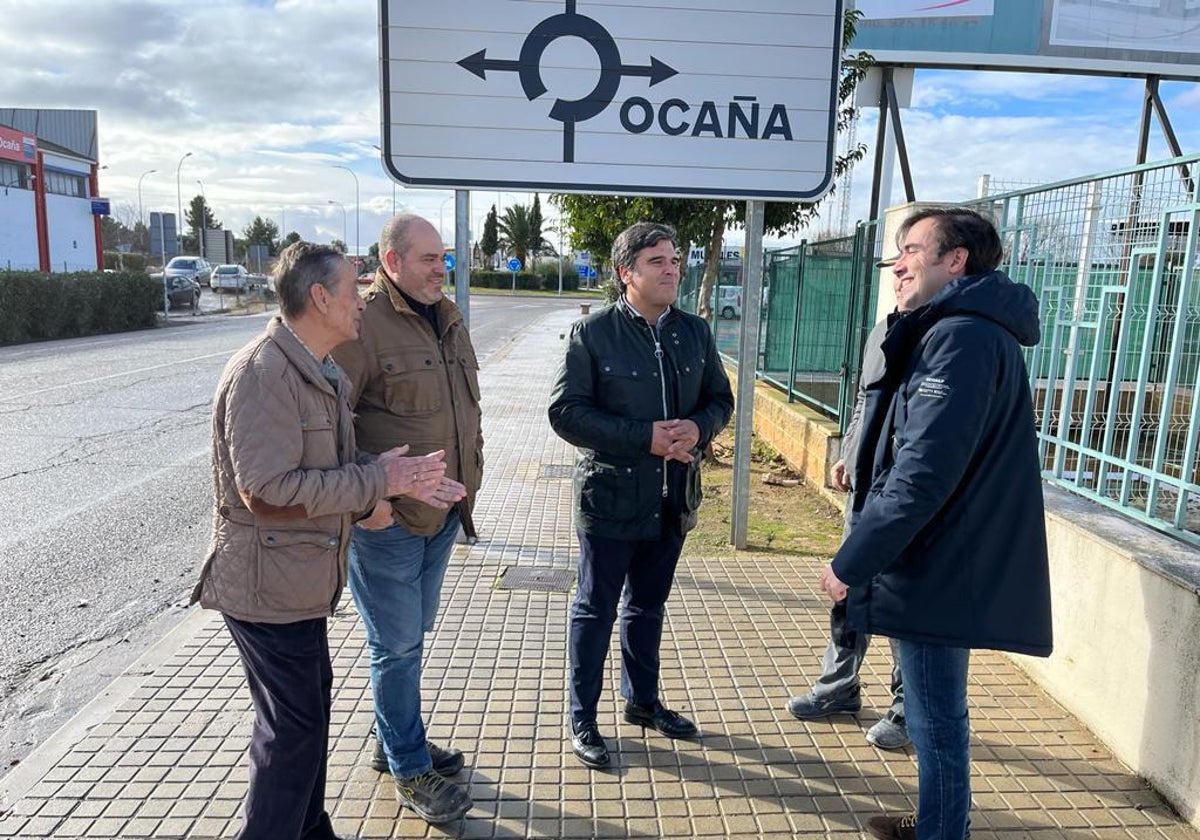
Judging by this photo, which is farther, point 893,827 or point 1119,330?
point 1119,330

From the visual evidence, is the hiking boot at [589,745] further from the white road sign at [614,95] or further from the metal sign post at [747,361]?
the white road sign at [614,95]

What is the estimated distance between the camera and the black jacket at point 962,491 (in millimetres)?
2064

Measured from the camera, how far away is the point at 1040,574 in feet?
7.27

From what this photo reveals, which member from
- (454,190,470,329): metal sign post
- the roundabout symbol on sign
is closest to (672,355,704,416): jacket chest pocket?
the roundabout symbol on sign

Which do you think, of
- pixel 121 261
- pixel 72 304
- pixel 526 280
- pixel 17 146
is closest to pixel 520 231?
pixel 526 280

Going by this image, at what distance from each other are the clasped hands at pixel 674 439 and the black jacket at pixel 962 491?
2.50 ft

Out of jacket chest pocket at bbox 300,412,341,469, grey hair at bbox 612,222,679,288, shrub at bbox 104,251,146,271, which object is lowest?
jacket chest pocket at bbox 300,412,341,469

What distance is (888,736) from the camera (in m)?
3.16

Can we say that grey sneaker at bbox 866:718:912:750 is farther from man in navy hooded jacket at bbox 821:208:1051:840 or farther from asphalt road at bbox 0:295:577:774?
asphalt road at bbox 0:295:577:774

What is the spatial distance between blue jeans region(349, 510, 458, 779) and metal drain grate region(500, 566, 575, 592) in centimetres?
205

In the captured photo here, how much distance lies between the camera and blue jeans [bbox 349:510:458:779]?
104 inches

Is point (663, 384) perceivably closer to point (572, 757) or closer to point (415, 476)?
point (415, 476)

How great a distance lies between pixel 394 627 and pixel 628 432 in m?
0.99

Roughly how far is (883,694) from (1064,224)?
233 centimetres
